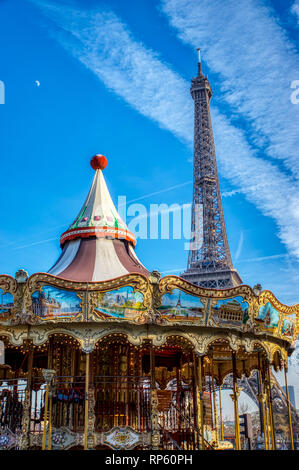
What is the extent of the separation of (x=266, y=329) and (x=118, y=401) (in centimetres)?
550

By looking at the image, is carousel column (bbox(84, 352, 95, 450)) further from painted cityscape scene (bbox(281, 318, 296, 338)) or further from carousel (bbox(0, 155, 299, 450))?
painted cityscape scene (bbox(281, 318, 296, 338))

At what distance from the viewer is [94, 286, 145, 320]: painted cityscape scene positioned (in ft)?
51.2

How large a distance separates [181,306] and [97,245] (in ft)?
16.2

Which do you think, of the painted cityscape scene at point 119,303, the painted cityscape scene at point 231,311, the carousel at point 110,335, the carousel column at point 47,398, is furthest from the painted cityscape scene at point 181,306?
the carousel column at point 47,398

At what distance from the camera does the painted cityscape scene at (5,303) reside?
625 inches

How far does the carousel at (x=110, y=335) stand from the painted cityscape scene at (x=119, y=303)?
3cm

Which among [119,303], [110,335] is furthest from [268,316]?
[110,335]

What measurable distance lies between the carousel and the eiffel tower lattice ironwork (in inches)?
1888

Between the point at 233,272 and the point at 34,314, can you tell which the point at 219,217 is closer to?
the point at 233,272

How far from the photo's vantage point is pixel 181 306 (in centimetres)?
1606

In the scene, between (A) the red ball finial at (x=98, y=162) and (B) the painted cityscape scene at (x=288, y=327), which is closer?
(B) the painted cityscape scene at (x=288, y=327)

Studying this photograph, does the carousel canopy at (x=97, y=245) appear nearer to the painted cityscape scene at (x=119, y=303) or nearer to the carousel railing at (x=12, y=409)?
the painted cityscape scene at (x=119, y=303)
